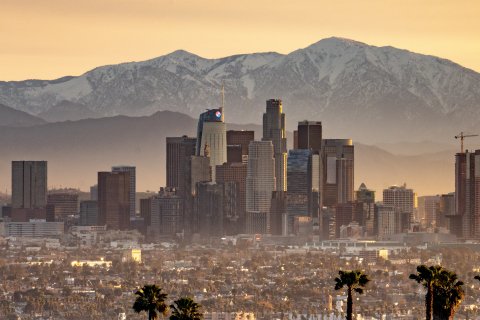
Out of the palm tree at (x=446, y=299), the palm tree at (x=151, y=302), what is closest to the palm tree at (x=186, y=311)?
the palm tree at (x=151, y=302)

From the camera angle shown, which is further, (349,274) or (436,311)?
(349,274)

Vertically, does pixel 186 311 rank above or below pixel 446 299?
below

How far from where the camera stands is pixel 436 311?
119625 millimetres

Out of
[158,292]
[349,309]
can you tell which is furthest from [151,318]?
[349,309]

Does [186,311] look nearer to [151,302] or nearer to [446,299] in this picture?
[151,302]

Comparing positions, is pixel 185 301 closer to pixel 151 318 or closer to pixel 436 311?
pixel 151 318

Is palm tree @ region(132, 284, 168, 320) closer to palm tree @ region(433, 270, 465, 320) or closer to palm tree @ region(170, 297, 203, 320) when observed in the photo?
palm tree @ region(170, 297, 203, 320)

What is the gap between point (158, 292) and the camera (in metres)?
129

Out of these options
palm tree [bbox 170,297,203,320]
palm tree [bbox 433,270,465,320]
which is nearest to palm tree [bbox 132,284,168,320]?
palm tree [bbox 170,297,203,320]

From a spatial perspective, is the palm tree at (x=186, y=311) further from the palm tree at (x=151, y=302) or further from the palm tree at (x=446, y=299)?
the palm tree at (x=446, y=299)

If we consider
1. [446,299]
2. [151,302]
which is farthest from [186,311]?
[446,299]

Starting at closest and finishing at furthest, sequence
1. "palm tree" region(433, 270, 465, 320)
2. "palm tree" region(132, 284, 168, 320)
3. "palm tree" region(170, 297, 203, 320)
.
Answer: "palm tree" region(433, 270, 465, 320), "palm tree" region(170, 297, 203, 320), "palm tree" region(132, 284, 168, 320)

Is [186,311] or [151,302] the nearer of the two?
[186,311]

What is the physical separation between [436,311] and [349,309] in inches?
462
